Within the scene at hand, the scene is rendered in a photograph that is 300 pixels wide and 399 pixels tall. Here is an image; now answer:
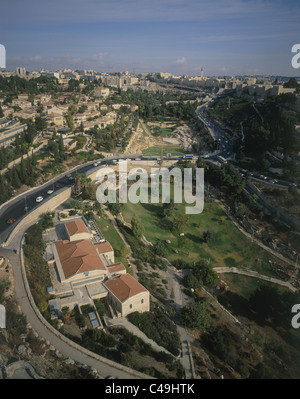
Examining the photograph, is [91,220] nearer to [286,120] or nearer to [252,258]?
[252,258]

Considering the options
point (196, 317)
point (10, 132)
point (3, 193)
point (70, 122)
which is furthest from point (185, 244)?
point (70, 122)

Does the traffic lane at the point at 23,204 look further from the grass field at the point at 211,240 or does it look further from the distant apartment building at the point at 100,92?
the distant apartment building at the point at 100,92

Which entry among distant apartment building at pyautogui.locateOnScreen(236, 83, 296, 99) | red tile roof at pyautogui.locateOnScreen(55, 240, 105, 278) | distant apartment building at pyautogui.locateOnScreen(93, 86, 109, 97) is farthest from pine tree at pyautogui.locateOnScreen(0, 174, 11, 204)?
distant apartment building at pyautogui.locateOnScreen(93, 86, 109, 97)

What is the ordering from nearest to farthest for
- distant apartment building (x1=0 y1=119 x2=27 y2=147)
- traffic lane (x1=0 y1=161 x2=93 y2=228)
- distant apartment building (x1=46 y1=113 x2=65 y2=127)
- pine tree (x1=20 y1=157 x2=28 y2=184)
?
1. traffic lane (x1=0 y1=161 x2=93 y2=228)
2. pine tree (x1=20 y1=157 x2=28 y2=184)
3. distant apartment building (x1=0 y1=119 x2=27 y2=147)
4. distant apartment building (x1=46 y1=113 x2=65 y2=127)

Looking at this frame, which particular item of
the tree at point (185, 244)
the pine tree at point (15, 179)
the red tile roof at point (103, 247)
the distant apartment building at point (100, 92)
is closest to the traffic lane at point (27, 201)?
the pine tree at point (15, 179)

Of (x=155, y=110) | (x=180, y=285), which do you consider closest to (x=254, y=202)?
(x=180, y=285)

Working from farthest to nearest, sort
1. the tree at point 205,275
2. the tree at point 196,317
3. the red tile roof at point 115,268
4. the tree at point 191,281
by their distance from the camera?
the tree at point 205,275
the tree at point 191,281
the red tile roof at point 115,268
the tree at point 196,317

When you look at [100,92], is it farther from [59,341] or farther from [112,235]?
[59,341]

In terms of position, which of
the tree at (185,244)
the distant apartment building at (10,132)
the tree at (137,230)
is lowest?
the tree at (185,244)

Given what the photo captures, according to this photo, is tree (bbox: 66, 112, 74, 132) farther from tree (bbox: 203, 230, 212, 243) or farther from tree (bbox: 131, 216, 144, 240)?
tree (bbox: 203, 230, 212, 243)

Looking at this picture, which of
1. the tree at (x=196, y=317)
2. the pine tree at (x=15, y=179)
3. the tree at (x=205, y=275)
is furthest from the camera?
the pine tree at (x=15, y=179)
